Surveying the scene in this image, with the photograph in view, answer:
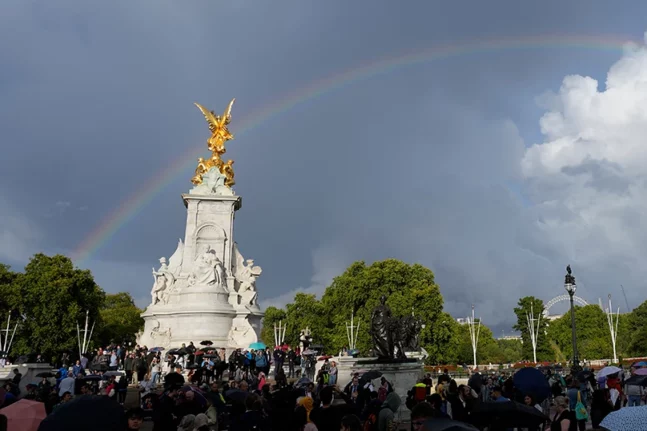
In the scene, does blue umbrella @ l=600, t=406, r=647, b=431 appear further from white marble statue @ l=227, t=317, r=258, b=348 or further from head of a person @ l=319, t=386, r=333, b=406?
white marble statue @ l=227, t=317, r=258, b=348

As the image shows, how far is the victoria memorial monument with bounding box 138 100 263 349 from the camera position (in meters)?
41.6

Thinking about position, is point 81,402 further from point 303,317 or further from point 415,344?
point 303,317

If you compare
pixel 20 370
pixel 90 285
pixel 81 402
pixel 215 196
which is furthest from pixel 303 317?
pixel 81 402

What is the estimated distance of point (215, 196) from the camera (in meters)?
49.2

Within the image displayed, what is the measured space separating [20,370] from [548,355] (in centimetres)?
7026

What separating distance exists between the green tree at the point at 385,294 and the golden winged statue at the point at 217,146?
70.7ft

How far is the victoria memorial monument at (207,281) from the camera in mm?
41594

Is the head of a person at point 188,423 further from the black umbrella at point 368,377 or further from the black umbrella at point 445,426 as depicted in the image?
the black umbrella at point 368,377

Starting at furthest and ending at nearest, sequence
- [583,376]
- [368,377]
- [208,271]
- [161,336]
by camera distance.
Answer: [208,271] → [161,336] → [583,376] → [368,377]

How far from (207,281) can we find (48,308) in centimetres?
2182

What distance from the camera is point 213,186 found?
50375mm

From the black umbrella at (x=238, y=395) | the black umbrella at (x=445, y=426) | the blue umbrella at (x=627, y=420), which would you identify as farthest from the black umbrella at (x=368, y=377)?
the blue umbrella at (x=627, y=420)

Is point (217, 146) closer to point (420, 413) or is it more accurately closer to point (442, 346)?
point (442, 346)

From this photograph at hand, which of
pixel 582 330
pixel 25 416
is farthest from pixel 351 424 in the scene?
pixel 582 330
